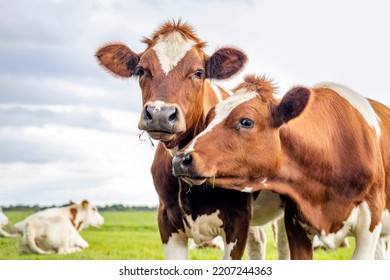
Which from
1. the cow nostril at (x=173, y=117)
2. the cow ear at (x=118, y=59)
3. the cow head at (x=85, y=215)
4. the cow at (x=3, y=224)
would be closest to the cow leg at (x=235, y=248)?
the cow nostril at (x=173, y=117)

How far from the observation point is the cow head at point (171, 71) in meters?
4.79

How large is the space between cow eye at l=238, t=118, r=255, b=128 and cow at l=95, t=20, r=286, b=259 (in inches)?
15.1

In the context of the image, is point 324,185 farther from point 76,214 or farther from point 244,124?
point 76,214

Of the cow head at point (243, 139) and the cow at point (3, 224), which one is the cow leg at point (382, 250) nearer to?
the cow head at point (243, 139)

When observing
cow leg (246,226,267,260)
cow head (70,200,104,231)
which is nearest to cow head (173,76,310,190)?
cow leg (246,226,267,260)

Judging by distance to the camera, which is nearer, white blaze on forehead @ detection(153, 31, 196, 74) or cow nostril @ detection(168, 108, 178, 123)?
cow nostril @ detection(168, 108, 178, 123)

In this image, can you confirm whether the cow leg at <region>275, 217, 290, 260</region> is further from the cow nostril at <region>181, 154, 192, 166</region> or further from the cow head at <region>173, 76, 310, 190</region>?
the cow nostril at <region>181, 154, 192, 166</region>

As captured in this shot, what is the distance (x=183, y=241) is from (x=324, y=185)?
114 cm

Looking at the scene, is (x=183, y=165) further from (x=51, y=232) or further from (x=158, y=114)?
(x=51, y=232)

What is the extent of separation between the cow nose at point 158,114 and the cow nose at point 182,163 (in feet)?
1.05

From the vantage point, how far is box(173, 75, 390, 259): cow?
4.74 meters

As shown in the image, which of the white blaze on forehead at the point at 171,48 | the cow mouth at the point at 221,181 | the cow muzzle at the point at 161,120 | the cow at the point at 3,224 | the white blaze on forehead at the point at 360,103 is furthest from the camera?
the cow at the point at 3,224

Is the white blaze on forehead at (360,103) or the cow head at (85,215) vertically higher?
the white blaze on forehead at (360,103)
